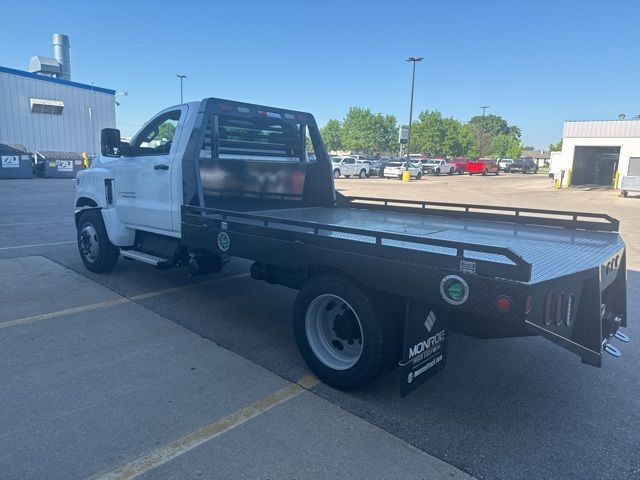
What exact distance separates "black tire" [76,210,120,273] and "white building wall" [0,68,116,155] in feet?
97.4

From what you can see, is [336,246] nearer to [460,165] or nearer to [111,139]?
[111,139]

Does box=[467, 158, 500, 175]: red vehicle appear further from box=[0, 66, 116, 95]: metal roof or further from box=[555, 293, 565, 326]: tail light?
box=[555, 293, 565, 326]: tail light

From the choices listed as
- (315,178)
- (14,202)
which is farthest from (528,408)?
(14,202)

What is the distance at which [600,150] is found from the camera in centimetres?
3394

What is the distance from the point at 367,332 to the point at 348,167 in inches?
1445

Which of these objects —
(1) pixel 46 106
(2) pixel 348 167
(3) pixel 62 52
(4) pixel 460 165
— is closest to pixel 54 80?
(1) pixel 46 106

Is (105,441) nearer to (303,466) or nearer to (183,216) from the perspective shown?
(303,466)

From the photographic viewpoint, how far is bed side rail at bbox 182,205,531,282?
8.53ft

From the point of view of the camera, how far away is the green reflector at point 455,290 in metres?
2.77

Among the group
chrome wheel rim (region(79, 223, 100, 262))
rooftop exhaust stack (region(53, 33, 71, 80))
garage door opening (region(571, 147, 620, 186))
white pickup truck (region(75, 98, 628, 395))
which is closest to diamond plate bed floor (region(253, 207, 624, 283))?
white pickup truck (region(75, 98, 628, 395))

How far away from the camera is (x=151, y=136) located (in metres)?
5.89

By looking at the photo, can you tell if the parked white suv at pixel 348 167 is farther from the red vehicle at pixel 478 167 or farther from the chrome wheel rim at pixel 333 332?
the chrome wheel rim at pixel 333 332

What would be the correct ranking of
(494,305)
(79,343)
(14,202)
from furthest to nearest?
1. (14,202)
2. (79,343)
3. (494,305)

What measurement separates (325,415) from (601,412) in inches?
78.6
